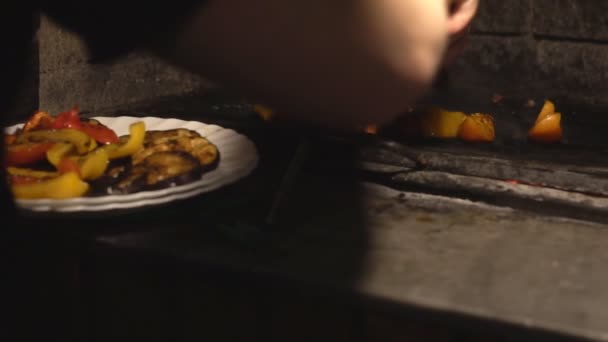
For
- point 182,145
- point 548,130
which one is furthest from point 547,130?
point 182,145

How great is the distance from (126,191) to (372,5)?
73 cm

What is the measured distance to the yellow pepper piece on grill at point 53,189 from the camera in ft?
4.41

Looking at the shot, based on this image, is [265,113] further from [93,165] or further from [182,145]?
[93,165]

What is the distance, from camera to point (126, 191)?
136cm

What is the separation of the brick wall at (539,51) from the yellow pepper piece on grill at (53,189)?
1474 mm

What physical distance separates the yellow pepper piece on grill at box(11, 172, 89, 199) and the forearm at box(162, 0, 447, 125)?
643 mm

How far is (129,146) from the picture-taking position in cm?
154

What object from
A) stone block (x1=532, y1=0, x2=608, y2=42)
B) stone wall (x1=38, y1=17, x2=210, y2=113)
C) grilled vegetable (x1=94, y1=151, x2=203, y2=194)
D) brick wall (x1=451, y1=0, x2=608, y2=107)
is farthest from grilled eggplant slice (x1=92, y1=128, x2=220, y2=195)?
stone block (x1=532, y1=0, x2=608, y2=42)

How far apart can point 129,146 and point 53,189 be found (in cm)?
23

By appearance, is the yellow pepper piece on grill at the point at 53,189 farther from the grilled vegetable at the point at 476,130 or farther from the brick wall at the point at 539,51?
the brick wall at the point at 539,51

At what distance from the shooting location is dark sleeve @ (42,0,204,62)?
27.5 inches

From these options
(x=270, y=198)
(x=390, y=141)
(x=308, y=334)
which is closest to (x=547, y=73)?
(x=390, y=141)

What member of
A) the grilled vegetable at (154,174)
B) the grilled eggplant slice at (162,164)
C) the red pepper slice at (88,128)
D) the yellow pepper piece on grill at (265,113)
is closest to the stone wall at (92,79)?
the yellow pepper piece on grill at (265,113)

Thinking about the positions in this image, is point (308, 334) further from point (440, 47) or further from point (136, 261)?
point (440, 47)
